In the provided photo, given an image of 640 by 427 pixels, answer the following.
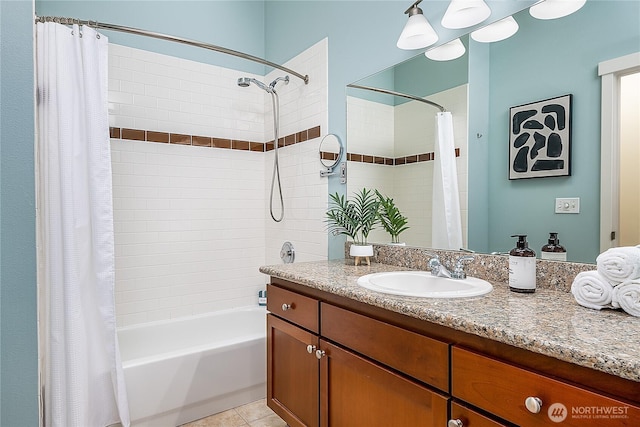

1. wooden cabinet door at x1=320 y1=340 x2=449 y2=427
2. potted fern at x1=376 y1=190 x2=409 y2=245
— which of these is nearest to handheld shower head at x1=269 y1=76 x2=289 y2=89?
potted fern at x1=376 y1=190 x2=409 y2=245

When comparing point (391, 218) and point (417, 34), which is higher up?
point (417, 34)

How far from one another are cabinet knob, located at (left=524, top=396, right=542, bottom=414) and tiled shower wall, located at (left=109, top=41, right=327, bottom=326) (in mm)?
1632

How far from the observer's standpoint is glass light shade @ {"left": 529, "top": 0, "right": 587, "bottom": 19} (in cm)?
129

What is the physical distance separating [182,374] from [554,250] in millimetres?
1858

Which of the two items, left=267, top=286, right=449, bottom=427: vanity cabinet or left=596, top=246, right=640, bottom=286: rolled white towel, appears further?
left=267, top=286, right=449, bottom=427: vanity cabinet

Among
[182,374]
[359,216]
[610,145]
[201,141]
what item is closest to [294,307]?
[359,216]

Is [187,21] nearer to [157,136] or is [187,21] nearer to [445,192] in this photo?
[157,136]

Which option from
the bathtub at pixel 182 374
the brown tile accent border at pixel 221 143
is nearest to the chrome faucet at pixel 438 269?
the bathtub at pixel 182 374

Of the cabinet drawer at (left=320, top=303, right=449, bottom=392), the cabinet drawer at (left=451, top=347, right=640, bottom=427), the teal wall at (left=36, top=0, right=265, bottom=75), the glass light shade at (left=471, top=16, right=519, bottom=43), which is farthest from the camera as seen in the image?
the teal wall at (left=36, top=0, right=265, bottom=75)

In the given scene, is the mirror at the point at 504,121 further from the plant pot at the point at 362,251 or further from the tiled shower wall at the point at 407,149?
the plant pot at the point at 362,251

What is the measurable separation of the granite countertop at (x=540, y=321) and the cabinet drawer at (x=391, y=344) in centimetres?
8

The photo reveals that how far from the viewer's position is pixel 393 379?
1.19m

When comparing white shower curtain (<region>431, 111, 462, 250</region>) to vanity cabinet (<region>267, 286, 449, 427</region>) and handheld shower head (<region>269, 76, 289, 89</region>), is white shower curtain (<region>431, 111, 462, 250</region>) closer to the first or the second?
vanity cabinet (<region>267, 286, 449, 427</region>)

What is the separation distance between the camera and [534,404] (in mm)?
808
